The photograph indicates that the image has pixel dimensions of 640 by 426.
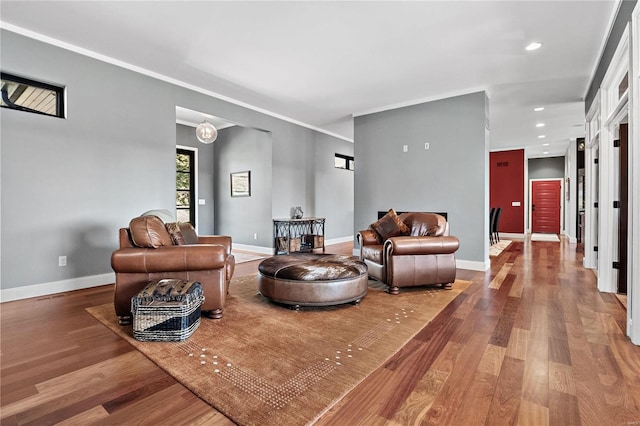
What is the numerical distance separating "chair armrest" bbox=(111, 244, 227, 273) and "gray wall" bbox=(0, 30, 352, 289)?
1794 mm

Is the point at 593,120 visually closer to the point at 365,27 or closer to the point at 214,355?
the point at 365,27

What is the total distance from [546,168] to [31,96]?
48.2 ft

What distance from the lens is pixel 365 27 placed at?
130 inches

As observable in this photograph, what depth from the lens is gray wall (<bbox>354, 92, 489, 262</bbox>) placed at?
198 inches

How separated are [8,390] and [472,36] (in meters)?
4.82

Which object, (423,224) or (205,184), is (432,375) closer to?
(423,224)

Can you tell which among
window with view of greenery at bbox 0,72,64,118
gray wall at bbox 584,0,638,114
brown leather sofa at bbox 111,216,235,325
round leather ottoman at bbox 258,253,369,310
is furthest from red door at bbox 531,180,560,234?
window with view of greenery at bbox 0,72,64,118

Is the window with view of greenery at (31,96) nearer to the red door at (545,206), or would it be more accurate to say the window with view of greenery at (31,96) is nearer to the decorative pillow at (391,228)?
the decorative pillow at (391,228)

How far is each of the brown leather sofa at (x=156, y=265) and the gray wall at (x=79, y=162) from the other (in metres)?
1.67

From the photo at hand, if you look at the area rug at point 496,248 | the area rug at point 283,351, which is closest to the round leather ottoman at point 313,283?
the area rug at point 283,351

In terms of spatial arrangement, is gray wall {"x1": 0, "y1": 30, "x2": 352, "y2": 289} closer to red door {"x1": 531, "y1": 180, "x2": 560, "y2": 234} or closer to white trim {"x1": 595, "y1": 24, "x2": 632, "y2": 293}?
white trim {"x1": 595, "y1": 24, "x2": 632, "y2": 293}

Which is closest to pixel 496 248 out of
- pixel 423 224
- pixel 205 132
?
pixel 423 224

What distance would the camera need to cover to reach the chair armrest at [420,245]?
3.53m

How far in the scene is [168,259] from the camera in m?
2.58
